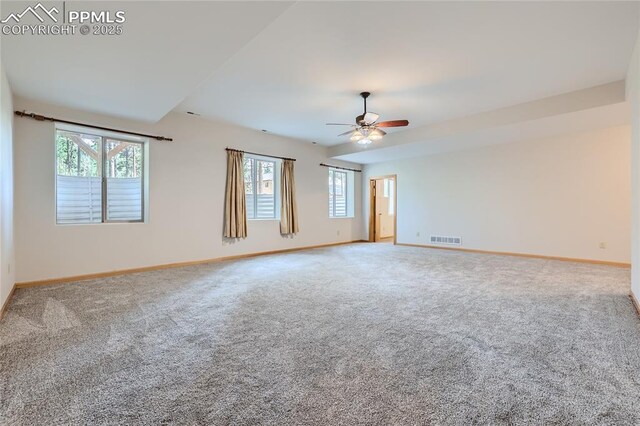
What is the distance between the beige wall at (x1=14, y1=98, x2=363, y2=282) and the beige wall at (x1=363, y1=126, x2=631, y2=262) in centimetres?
327

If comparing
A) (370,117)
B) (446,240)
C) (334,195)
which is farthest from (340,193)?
(370,117)

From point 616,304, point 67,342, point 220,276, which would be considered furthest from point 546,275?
point 67,342

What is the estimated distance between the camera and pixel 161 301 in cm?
328

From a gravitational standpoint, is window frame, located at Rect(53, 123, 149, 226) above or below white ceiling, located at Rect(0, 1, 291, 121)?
below

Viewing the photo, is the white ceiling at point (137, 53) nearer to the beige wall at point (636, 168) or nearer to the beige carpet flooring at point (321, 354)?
the beige carpet flooring at point (321, 354)

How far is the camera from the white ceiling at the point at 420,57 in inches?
103

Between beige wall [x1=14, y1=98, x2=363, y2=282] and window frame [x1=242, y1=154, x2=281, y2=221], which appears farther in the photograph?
window frame [x1=242, y1=154, x2=281, y2=221]

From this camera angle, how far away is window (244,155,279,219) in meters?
6.68

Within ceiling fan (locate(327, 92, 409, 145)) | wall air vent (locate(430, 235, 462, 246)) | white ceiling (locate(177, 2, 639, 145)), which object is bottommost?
wall air vent (locate(430, 235, 462, 246))

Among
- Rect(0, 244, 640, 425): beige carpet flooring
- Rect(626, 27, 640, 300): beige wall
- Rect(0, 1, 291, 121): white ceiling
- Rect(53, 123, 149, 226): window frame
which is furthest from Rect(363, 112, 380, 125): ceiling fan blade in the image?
Rect(53, 123, 149, 226): window frame

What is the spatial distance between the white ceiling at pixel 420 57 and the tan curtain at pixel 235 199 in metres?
1.11

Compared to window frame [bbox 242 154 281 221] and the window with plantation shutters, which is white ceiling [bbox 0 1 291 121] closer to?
window frame [bbox 242 154 281 221]

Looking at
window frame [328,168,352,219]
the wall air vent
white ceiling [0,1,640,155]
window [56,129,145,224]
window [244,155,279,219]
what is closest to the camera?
white ceiling [0,1,640,155]

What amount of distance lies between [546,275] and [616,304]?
1.41 meters
